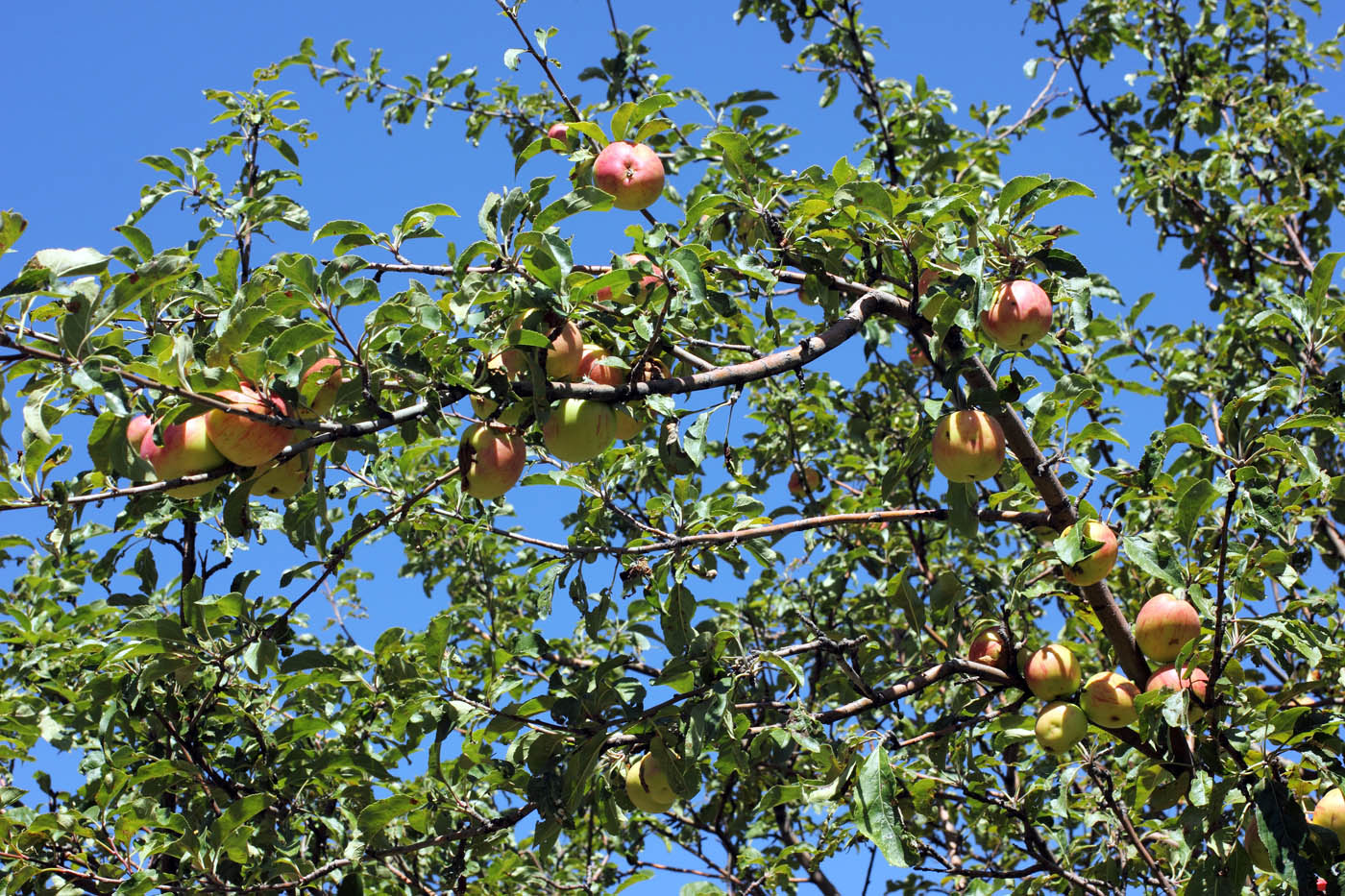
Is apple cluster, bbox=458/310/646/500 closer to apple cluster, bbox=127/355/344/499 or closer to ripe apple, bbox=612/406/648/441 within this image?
ripe apple, bbox=612/406/648/441

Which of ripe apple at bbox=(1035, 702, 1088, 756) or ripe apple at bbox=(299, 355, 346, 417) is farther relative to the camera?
ripe apple at bbox=(1035, 702, 1088, 756)

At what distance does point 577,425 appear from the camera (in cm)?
222

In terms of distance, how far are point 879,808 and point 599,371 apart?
1178 millimetres

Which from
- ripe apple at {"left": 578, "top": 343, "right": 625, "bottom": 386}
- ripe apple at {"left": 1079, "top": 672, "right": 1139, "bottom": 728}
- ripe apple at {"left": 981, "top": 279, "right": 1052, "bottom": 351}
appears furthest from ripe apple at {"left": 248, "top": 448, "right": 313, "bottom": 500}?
ripe apple at {"left": 1079, "top": 672, "right": 1139, "bottom": 728}

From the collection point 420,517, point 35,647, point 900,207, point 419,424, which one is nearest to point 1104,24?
point 900,207

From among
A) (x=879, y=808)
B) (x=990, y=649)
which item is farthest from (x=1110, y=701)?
(x=879, y=808)

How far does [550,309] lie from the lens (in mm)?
2127

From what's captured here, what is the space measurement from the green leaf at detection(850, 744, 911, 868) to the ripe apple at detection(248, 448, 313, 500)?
142 cm

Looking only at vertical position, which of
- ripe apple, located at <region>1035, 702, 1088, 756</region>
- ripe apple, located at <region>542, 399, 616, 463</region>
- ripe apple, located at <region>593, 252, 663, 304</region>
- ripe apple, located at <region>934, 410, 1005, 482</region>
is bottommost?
ripe apple, located at <region>1035, 702, 1088, 756</region>

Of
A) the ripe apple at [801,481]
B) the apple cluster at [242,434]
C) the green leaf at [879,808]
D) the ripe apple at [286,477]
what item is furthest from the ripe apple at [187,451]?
the ripe apple at [801,481]

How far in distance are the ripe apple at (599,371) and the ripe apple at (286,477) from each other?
631mm

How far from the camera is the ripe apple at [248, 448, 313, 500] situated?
2152mm

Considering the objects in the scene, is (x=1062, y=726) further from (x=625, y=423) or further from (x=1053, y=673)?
(x=625, y=423)

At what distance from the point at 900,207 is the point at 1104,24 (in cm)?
420
